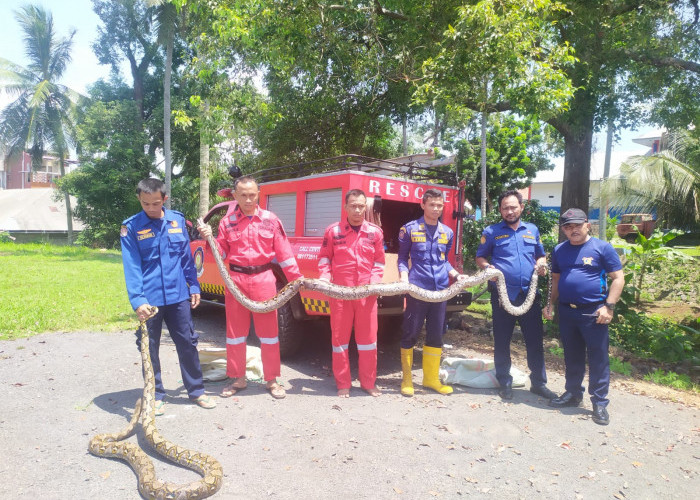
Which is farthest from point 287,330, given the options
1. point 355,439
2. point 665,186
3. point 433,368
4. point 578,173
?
point 665,186

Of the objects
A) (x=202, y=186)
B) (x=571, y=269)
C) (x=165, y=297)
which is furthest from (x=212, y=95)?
(x=202, y=186)

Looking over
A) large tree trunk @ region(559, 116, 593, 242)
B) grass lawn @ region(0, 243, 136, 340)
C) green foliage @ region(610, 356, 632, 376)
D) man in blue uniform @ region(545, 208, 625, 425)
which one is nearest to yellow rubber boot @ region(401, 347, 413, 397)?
man in blue uniform @ region(545, 208, 625, 425)

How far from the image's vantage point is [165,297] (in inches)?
166

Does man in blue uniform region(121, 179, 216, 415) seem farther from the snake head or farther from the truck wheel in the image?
the truck wheel

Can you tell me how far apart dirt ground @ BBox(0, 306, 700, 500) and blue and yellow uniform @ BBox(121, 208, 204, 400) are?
0.47 m

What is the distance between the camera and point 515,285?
4785 mm

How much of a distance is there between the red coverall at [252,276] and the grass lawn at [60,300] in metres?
3.66

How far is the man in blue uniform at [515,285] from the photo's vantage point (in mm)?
4812

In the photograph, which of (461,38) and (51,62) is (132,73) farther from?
(461,38)

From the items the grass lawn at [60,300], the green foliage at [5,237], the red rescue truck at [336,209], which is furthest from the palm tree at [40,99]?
the red rescue truck at [336,209]

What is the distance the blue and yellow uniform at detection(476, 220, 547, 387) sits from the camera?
4809mm

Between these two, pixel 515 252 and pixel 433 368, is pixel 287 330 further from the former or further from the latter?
pixel 515 252

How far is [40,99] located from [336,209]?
29715 millimetres

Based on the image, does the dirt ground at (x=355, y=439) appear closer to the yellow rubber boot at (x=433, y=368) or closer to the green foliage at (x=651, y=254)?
the yellow rubber boot at (x=433, y=368)
